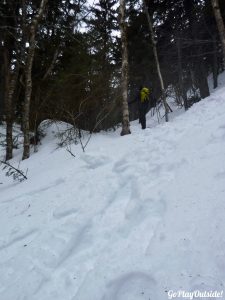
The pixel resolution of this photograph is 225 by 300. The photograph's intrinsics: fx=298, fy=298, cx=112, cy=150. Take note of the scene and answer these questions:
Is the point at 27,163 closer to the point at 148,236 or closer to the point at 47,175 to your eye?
the point at 47,175

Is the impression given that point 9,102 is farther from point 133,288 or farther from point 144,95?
point 133,288

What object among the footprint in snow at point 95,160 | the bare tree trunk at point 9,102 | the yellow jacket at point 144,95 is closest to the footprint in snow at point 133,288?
the footprint in snow at point 95,160

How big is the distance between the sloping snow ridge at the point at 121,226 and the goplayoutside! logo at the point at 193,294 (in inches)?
1.6

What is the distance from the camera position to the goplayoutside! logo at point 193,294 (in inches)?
103

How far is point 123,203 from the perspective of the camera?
4.43m

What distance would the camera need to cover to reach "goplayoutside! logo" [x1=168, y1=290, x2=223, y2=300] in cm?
262

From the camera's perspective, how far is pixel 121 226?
12.7 ft

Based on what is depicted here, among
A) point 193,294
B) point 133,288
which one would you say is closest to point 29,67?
point 133,288

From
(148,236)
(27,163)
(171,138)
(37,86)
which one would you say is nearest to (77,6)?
(37,86)

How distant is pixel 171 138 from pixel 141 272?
4.22 metres

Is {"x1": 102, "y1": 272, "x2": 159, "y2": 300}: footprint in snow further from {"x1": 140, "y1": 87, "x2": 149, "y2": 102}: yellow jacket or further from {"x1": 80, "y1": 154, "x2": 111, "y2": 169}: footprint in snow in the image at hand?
{"x1": 140, "y1": 87, "x2": 149, "y2": 102}: yellow jacket

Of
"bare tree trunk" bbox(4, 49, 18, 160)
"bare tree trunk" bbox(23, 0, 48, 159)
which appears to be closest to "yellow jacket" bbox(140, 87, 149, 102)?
"bare tree trunk" bbox(23, 0, 48, 159)

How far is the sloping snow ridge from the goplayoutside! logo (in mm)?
40

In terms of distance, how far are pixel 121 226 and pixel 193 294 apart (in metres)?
1.38
